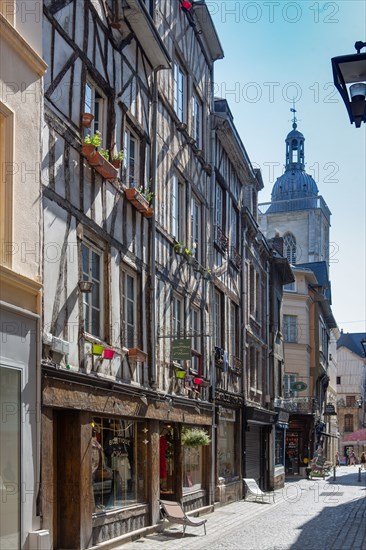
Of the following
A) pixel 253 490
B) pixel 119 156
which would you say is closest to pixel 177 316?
pixel 119 156

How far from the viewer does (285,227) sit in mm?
80000

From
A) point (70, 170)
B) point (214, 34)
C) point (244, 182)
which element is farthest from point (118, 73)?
point (244, 182)

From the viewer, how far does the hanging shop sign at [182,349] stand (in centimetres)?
1608

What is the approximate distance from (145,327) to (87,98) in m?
4.26

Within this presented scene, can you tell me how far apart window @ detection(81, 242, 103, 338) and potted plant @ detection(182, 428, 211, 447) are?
5.43m

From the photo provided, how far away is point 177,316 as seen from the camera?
17922 mm

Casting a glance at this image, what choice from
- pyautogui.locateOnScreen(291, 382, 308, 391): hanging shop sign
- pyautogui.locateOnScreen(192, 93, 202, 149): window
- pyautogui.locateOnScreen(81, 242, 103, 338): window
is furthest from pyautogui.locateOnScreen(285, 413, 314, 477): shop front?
pyautogui.locateOnScreen(81, 242, 103, 338): window

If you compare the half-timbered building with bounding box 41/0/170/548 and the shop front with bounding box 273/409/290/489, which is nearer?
the half-timbered building with bounding box 41/0/170/548

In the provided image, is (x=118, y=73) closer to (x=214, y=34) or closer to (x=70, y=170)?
(x=70, y=170)

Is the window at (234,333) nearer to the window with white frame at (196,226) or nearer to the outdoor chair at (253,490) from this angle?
the outdoor chair at (253,490)

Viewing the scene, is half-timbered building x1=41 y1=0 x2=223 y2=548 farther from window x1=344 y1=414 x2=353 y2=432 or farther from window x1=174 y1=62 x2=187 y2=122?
window x1=344 y1=414 x2=353 y2=432

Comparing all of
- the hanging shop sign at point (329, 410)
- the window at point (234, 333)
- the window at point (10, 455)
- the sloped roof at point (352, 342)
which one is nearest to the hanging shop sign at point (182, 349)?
the window at point (10, 455)

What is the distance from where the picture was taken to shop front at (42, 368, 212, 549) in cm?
1116

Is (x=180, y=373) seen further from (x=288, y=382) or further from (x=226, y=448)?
(x=288, y=382)
